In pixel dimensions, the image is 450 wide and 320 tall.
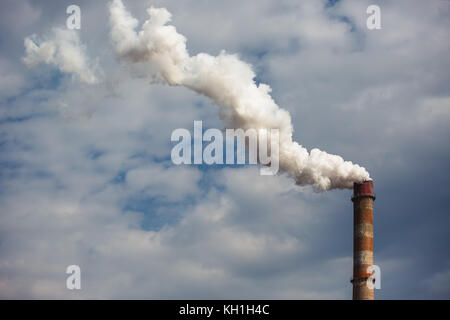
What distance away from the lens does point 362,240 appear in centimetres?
5494

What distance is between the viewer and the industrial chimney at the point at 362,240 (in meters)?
54.1

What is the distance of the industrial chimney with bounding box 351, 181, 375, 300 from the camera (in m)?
54.1
